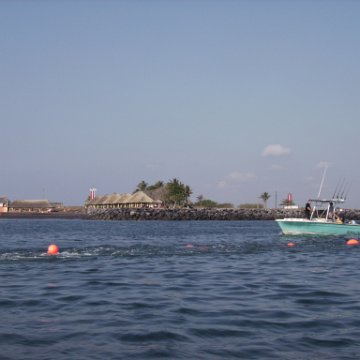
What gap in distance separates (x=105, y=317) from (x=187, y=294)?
339 centimetres

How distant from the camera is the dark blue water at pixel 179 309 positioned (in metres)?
8.80

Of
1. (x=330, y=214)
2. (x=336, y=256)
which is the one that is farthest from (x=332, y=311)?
(x=330, y=214)

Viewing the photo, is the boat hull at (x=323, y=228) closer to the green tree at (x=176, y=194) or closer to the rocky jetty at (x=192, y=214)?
the rocky jetty at (x=192, y=214)

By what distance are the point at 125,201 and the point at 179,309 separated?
408ft

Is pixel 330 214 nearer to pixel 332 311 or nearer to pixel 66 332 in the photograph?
pixel 332 311

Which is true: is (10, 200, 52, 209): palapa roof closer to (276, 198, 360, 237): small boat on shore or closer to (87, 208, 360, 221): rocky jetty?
(87, 208, 360, 221): rocky jetty

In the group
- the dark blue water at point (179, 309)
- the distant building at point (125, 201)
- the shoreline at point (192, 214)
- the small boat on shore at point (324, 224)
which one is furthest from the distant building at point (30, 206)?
the dark blue water at point (179, 309)

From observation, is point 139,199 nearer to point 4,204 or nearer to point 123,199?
point 123,199

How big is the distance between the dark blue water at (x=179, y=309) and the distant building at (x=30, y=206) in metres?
139

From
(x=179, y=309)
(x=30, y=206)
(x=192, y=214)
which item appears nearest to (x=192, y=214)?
(x=192, y=214)

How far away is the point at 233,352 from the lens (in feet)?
28.1

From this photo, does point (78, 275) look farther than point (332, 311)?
Yes

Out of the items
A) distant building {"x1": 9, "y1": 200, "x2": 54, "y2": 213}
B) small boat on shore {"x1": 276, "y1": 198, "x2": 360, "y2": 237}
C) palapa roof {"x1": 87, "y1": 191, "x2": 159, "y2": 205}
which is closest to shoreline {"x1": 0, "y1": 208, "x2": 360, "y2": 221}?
palapa roof {"x1": 87, "y1": 191, "x2": 159, "y2": 205}

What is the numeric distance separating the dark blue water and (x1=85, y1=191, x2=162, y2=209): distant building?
358 ft
